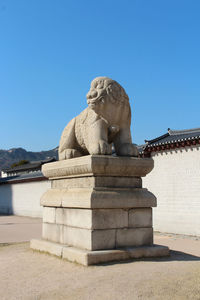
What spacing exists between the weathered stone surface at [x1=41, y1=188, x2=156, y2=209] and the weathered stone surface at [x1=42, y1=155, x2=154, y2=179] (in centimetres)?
25

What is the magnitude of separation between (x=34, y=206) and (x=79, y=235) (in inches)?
672

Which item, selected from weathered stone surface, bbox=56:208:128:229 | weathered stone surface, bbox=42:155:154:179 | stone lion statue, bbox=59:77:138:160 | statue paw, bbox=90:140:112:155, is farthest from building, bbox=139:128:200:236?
weathered stone surface, bbox=56:208:128:229

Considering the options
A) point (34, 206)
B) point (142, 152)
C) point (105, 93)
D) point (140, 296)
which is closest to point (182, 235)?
point (142, 152)

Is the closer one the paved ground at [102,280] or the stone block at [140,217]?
the paved ground at [102,280]

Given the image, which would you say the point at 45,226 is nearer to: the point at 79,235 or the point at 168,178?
the point at 79,235

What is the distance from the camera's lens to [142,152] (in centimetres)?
1395

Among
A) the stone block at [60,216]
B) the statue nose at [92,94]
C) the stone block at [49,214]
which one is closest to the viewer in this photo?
the statue nose at [92,94]

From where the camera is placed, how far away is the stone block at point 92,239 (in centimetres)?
462

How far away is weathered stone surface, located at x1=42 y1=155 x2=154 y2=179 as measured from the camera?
4789mm

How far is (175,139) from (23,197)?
13.0 metres

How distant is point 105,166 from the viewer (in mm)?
4824

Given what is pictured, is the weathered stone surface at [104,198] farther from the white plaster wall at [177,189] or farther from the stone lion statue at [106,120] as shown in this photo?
the white plaster wall at [177,189]

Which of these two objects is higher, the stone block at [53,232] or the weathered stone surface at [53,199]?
the weathered stone surface at [53,199]

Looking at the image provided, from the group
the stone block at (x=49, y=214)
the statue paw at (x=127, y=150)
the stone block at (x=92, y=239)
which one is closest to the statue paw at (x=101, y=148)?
the statue paw at (x=127, y=150)
